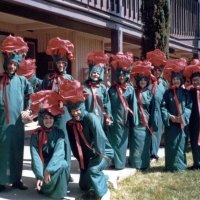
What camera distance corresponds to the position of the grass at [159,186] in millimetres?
5781

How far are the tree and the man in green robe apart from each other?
5.26m

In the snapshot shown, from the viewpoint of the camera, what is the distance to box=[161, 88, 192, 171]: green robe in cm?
676

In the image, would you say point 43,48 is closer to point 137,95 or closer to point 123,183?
point 137,95

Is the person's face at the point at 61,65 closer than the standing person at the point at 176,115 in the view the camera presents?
Yes

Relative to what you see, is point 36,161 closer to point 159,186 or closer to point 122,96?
point 159,186

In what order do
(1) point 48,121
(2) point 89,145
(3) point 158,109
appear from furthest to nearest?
1. (3) point 158,109
2. (2) point 89,145
3. (1) point 48,121

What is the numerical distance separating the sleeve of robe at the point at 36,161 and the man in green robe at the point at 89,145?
1.50ft

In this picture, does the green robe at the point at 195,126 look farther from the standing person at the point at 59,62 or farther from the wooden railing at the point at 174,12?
the wooden railing at the point at 174,12

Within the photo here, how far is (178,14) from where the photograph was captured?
1585 cm

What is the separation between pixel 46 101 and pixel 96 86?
136cm

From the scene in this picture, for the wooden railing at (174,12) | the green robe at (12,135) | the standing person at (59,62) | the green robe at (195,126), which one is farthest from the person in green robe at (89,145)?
the wooden railing at (174,12)

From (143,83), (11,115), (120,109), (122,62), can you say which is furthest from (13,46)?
(143,83)

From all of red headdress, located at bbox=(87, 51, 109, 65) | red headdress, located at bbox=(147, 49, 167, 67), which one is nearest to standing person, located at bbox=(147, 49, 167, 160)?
red headdress, located at bbox=(147, 49, 167, 67)

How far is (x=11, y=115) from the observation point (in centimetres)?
525
